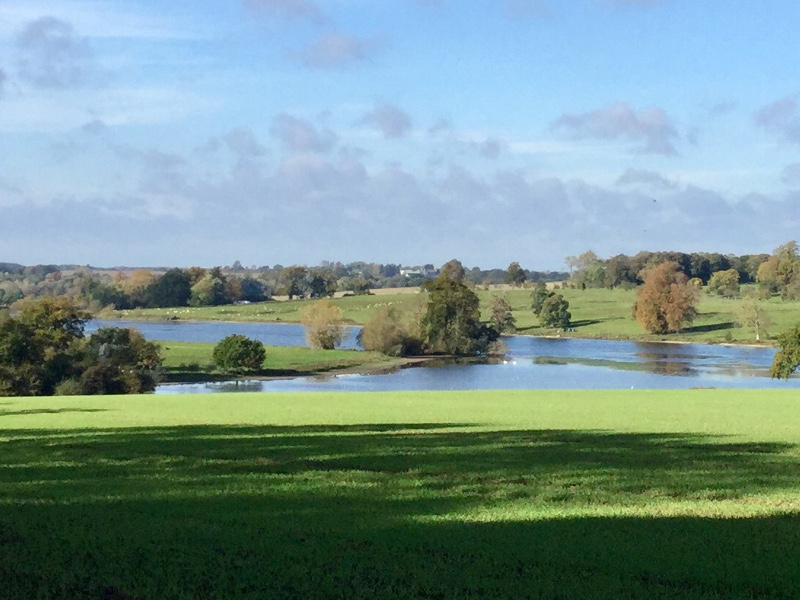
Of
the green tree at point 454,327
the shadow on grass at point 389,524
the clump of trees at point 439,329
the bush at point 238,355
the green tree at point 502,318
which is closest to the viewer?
the shadow on grass at point 389,524

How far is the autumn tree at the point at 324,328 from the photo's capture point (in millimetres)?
114812

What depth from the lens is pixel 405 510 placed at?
10.4 meters

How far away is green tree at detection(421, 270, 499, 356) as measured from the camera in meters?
113

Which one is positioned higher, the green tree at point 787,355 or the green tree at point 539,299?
the green tree at point 539,299

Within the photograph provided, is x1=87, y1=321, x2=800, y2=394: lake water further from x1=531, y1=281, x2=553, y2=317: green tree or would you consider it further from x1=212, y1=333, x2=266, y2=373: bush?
x1=531, y1=281, x2=553, y2=317: green tree

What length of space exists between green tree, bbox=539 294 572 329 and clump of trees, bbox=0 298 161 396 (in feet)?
247

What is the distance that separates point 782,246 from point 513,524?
182m

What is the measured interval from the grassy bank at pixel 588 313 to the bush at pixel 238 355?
110ft

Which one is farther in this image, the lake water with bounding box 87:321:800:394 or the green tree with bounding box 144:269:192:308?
the green tree with bounding box 144:269:192:308

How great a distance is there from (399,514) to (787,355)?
214 ft

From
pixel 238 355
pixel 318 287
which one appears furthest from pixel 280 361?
pixel 318 287

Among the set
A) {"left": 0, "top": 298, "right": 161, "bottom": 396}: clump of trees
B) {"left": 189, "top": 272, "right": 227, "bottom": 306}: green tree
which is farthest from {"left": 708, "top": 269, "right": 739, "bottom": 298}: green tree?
{"left": 0, "top": 298, "right": 161, "bottom": 396}: clump of trees

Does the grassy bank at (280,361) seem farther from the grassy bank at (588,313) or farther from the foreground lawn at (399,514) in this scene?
the foreground lawn at (399,514)

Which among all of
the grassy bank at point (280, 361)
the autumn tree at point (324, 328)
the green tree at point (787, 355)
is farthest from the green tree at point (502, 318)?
the green tree at point (787, 355)
